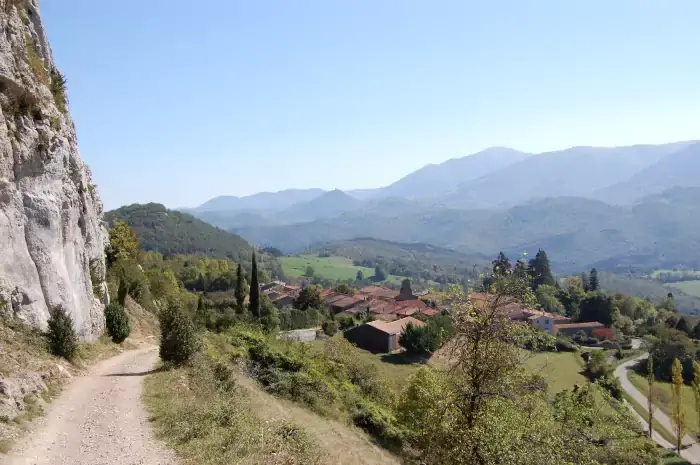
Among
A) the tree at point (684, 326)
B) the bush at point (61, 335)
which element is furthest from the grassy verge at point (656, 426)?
the bush at point (61, 335)

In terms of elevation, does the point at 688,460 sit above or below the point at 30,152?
below

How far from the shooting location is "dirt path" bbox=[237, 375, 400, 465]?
52.3 feet

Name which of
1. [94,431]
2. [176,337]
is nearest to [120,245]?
[176,337]

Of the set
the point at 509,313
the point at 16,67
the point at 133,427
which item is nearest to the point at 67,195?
the point at 16,67

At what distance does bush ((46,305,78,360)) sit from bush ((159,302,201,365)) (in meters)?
3.35

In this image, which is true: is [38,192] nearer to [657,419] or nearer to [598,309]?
[657,419]

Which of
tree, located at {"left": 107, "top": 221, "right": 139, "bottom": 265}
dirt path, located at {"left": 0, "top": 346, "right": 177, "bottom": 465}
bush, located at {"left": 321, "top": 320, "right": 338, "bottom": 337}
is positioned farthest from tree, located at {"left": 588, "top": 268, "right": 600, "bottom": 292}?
dirt path, located at {"left": 0, "top": 346, "right": 177, "bottom": 465}

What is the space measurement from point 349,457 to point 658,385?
61756mm

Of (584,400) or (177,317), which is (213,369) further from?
(584,400)

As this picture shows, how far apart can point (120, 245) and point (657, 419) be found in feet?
190

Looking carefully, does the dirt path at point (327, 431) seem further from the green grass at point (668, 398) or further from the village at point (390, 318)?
the green grass at point (668, 398)

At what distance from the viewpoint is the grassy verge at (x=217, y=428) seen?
11271mm

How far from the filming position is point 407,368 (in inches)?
2152

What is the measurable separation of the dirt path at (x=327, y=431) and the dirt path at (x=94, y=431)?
4255 millimetres
